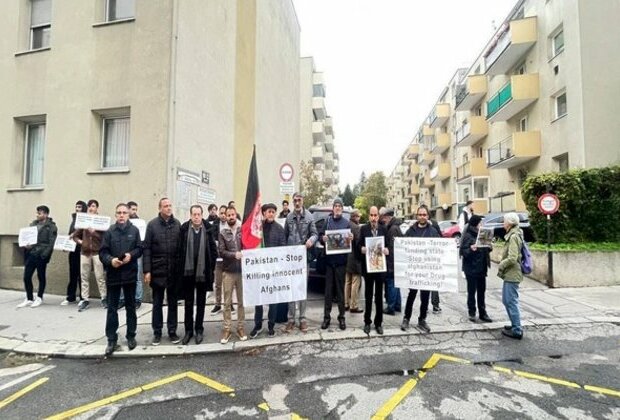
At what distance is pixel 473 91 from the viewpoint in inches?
1052

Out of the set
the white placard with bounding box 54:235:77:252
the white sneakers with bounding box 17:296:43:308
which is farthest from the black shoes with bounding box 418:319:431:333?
the white sneakers with bounding box 17:296:43:308

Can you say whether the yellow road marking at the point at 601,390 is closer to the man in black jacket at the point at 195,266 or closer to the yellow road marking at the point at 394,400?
the yellow road marking at the point at 394,400

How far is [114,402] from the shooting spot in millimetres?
3607

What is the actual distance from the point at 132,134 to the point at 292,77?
17.0 m

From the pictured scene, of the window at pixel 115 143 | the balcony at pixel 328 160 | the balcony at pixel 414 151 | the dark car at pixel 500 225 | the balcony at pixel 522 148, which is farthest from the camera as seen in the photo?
the balcony at pixel 414 151

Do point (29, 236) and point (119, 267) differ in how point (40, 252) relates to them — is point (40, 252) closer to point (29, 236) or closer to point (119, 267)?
point (29, 236)

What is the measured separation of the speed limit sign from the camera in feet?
30.1

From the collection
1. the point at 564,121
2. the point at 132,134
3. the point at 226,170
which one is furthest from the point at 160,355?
the point at 564,121

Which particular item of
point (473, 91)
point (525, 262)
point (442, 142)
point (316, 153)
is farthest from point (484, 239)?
point (442, 142)

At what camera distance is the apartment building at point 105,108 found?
26.3 feet

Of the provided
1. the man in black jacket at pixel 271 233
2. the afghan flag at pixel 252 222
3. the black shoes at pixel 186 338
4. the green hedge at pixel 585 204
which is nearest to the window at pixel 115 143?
the afghan flag at pixel 252 222

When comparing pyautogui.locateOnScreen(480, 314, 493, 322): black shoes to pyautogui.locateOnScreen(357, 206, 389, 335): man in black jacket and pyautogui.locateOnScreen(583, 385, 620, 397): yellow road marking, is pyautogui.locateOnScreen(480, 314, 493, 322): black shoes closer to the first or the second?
pyautogui.locateOnScreen(357, 206, 389, 335): man in black jacket

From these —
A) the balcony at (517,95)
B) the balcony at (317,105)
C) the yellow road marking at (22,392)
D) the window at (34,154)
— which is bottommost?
the yellow road marking at (22,392)

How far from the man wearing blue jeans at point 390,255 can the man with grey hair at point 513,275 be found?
1711mm
